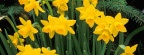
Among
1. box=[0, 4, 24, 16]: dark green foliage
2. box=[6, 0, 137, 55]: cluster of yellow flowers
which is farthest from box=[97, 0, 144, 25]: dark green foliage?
box=[0, 4, 24, 16]: dark green foliage

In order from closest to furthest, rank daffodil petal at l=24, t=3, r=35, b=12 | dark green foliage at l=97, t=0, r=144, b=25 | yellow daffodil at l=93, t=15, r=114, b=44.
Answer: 1. yellow daffodil at l=93, t=15, r=114, b=44
2. daffodil petal at l=24, t=3, r=35, b=12
3. dark green foliage at l=97, t=0, r=144, b=25

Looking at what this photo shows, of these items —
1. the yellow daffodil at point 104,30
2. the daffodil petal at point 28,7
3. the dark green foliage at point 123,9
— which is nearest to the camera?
the yellow daffodil at point 104,30

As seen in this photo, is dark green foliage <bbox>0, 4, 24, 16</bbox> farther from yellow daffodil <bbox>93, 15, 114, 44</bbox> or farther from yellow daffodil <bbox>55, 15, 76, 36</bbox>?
yellow daffodil <bbox>93, 15, 114, 44</bbox>

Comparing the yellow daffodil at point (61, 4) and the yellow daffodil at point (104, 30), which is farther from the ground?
the yellow daffodil at point (61, 4)

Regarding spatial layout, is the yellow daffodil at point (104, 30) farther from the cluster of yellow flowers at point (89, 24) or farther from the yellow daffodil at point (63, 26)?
the yellow daffodil at point (63, 26)

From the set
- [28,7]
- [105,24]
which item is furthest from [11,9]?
[105,24]

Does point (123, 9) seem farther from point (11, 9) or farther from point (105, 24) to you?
point (11, 9)

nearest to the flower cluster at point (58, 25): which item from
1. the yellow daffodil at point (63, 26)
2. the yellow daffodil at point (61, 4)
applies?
the yellow daffodil at point (63, 26)

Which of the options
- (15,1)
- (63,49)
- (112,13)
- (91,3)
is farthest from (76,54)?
(15,1)

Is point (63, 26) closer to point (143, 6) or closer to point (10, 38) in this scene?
point (10, 38)

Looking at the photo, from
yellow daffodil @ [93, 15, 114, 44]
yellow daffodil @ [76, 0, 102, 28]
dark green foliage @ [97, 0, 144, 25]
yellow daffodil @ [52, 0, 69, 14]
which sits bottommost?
dark green foliage @ [97, 0, 144, 25]

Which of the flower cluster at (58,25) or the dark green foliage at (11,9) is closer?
the flower cluster at (58,25)
